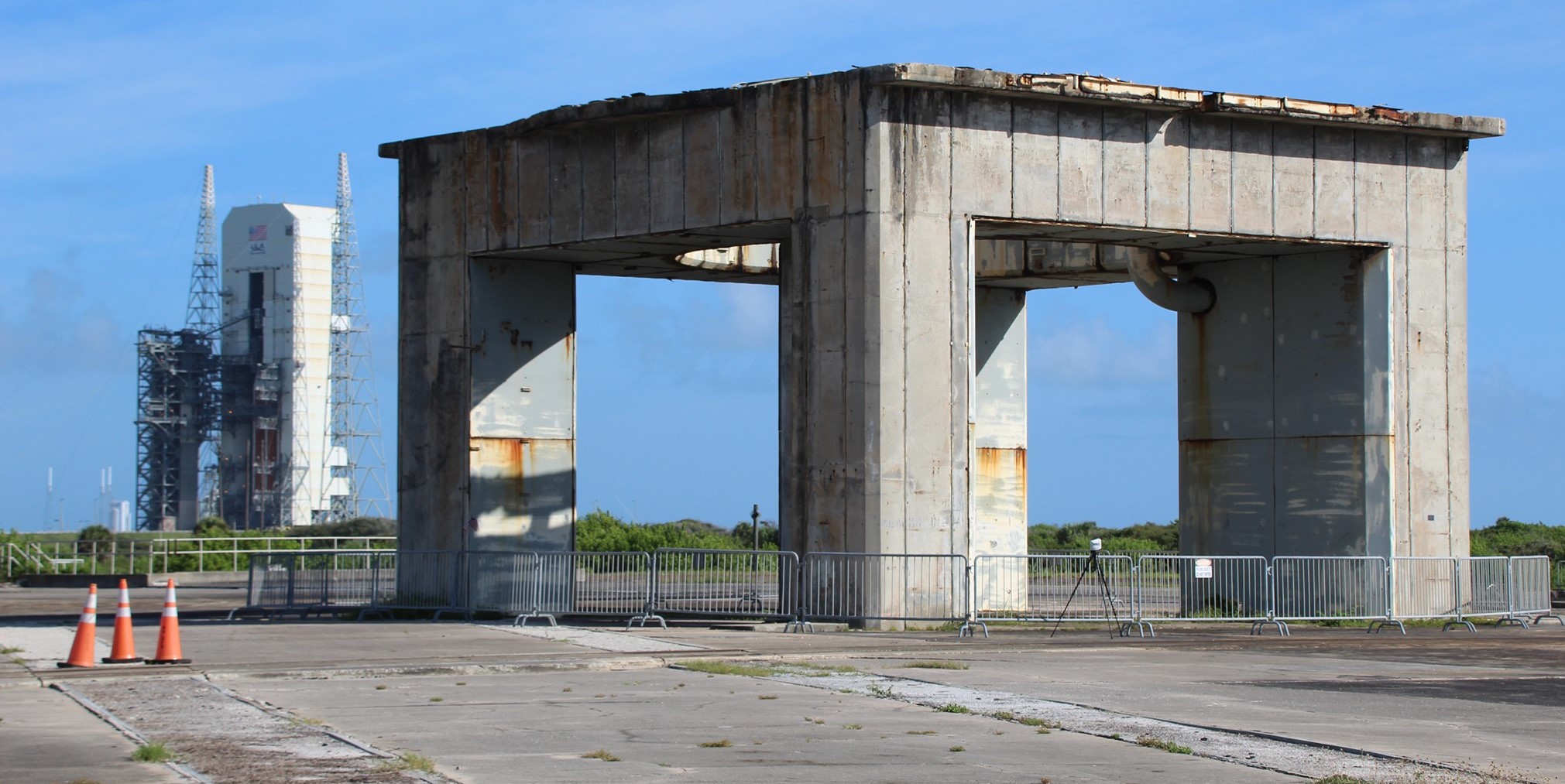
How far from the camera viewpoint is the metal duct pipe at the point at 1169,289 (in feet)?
113

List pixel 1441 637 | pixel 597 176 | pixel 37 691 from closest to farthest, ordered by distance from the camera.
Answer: pixel 37 691, pixel 1441 637, pixel 597 176

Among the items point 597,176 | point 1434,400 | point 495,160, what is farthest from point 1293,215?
point 495,160

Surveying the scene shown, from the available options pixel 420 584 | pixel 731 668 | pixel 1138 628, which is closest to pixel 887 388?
pixel 1138 628

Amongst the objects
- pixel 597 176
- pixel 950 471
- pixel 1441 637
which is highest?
pixel 597 176

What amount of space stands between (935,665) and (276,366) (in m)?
120

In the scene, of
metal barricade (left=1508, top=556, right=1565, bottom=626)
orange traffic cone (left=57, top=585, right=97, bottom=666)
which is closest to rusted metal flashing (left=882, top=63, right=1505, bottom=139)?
metal barricade (left=1508, top=556, right=1565, bottom=626)

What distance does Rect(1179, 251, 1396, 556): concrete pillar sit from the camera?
32.3 m

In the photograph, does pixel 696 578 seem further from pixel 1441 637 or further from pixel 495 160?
pixel 1441 637

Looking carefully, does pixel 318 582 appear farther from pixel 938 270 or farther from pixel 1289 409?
pixel 1289 409

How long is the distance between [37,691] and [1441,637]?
20.0 metres

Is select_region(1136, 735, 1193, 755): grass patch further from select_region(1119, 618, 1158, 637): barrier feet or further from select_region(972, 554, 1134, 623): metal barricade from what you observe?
select_region(1119, 618, 1158, 637): barrier feet

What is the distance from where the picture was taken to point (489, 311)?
33.0m

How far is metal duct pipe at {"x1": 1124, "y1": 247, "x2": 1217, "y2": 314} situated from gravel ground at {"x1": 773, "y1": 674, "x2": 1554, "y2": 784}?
18024 mm

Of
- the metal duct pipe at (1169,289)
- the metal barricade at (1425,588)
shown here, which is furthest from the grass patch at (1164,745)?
the metal duct pipe at (1169,289)
